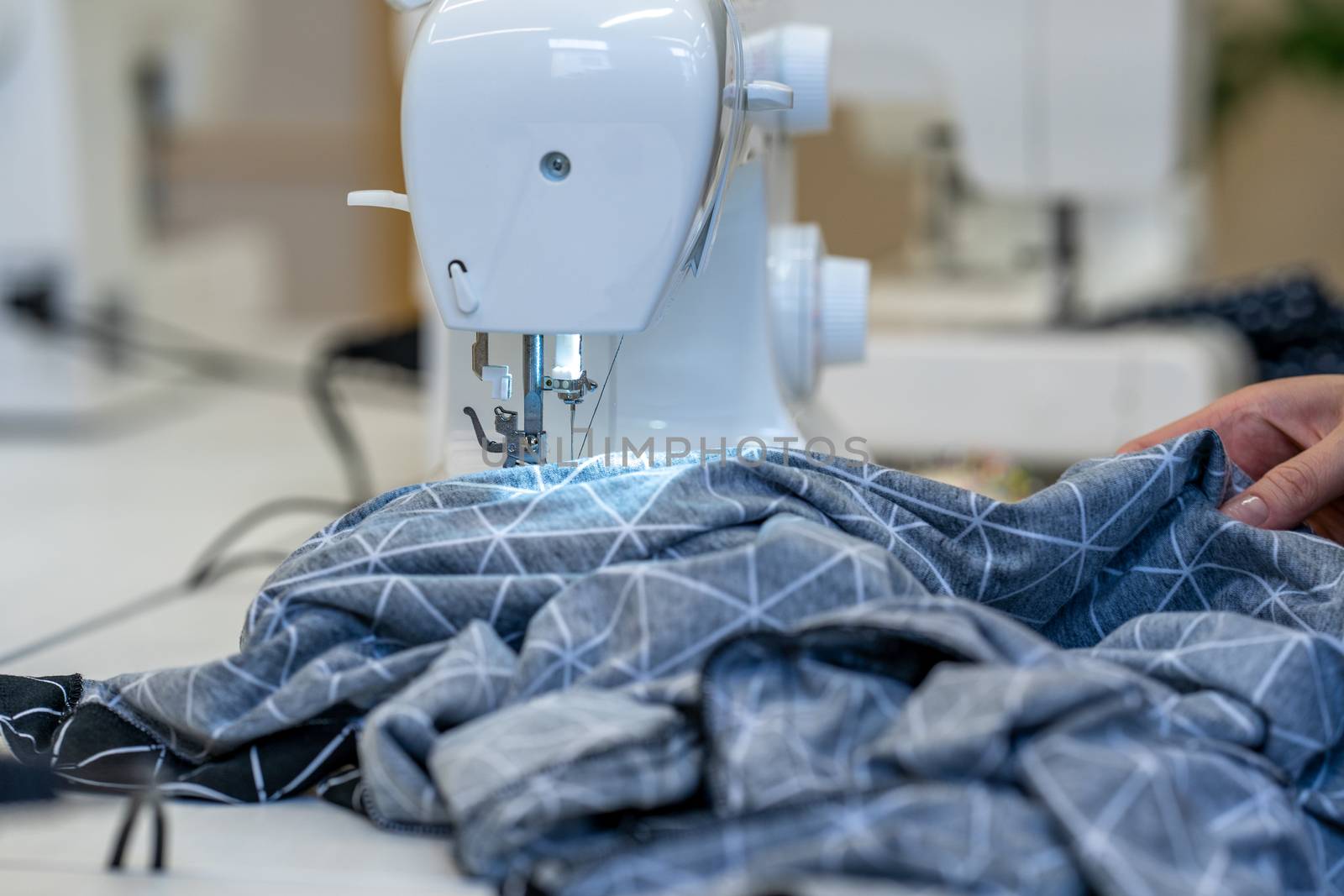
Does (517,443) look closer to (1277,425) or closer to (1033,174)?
(1277,425)

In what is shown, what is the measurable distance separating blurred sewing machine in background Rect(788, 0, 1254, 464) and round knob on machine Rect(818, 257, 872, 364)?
41 cm

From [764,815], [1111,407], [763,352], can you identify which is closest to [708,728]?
[764,815]

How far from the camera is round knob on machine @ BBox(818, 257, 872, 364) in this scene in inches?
34.8

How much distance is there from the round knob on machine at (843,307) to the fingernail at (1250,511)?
1.02 feet

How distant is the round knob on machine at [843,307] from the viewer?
34.8 inches

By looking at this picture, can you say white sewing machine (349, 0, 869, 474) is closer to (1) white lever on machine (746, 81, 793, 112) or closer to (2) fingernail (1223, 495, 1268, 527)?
(1) white lever on machine (746, 81, 793, 112)

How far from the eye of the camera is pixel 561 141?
587 millimetres

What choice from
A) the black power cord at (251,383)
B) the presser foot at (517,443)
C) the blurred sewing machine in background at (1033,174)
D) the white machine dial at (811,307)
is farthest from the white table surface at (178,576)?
the blurred sewing machine in background at (1033,174)

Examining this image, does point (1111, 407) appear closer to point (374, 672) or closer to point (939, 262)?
point (939, 262)

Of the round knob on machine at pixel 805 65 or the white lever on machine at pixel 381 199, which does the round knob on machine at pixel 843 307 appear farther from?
the white lever on machine at pixel 381 199

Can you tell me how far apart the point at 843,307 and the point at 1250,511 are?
323 millimetres

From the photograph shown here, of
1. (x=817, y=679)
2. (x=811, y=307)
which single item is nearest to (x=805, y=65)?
(x=811, y=307)

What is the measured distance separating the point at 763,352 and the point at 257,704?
1.27ft

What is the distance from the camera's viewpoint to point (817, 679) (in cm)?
49
